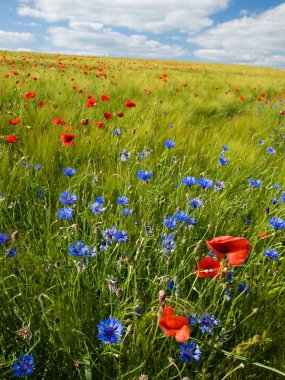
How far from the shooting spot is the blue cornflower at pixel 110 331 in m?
0.70

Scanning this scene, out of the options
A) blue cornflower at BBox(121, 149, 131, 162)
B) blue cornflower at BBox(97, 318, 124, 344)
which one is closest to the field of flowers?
blue cornflower at BBox(97, 318, 124, 344)

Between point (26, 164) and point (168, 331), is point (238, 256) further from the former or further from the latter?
point (26, 164)

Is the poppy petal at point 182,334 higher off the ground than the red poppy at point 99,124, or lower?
lower

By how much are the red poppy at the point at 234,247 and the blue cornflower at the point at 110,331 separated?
292 millimetres

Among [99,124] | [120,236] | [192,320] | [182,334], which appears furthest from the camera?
[99,124]

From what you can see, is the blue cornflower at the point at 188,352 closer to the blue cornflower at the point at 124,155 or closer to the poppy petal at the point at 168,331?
the poppy petal at the point at 168,331

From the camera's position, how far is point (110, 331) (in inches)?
28.6

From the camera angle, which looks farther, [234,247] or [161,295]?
[234,247]

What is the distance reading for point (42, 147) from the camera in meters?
1.90

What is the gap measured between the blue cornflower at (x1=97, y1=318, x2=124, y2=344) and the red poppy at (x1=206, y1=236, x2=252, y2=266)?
29 cm

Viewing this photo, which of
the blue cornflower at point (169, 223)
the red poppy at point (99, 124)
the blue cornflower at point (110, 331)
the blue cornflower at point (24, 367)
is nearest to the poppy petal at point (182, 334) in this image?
the blue cornflower at point (110, 331)

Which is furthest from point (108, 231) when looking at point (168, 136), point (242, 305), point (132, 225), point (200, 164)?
point (168, 136)

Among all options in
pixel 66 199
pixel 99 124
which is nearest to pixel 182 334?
pixel 66 199

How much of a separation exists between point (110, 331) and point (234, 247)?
0.36 metres
